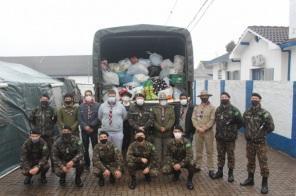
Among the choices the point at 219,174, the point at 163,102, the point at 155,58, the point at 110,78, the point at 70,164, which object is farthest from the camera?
the point at 155,58

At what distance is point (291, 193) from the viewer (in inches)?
314

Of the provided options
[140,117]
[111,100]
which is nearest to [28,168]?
[111,100]

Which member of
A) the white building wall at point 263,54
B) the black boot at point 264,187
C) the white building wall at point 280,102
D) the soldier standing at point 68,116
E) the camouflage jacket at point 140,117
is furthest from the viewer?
Answer: the white building wall at point 263,54

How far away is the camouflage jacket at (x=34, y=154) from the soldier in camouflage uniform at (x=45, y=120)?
690 mm

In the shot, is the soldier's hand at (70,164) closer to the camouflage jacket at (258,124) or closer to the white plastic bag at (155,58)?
the camouflage jacket at (258,124)

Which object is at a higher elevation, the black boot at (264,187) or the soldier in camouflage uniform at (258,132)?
the soldier in camouflage uniform at (258,132)

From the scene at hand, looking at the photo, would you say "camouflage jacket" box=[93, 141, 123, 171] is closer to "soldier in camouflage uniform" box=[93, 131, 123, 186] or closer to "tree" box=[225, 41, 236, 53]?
"soldier in camouflage uniform" box=[93, 131, 123, 186]

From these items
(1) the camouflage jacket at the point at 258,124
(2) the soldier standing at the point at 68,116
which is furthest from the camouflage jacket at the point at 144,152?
(1) the camouflage jacket at the point at 258,124

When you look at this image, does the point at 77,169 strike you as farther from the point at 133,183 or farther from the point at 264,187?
the point at 264,187

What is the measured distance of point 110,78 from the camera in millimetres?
10469

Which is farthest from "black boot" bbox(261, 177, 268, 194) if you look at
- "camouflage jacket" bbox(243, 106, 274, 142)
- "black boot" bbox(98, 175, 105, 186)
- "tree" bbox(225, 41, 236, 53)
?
"tree" bbox(225, 41, 236, 53)

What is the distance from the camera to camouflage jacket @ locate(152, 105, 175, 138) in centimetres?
918

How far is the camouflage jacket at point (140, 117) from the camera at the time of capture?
9.15 meters

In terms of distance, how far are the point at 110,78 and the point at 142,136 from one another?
239 cm
